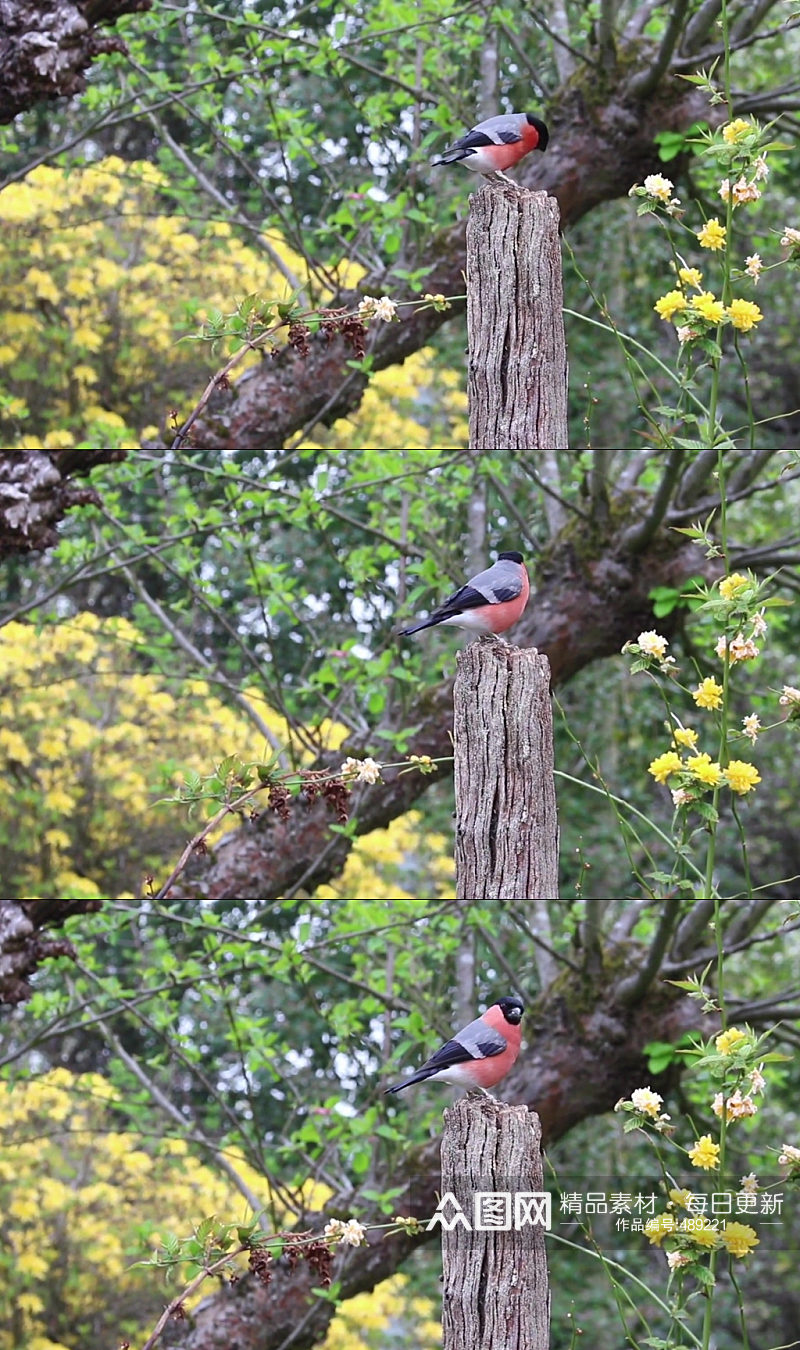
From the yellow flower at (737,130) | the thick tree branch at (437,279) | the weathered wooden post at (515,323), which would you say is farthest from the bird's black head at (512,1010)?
the thick tree branch at (437,279)

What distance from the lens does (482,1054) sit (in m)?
2.34

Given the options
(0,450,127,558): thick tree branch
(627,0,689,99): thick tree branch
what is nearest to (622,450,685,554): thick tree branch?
(627,0,689,99): thick tree branch

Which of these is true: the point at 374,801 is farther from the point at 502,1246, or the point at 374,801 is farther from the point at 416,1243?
the point at 502,1246

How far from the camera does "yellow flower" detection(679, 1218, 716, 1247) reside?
2.19m

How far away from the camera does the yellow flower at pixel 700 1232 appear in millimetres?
2191

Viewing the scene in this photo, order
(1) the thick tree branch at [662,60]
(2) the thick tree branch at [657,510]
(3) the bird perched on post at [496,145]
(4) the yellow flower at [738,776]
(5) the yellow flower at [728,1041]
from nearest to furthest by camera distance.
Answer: (5) the yellow flower at [728,1041], (4) the yellow flower at [738,776], (3) the bird perched on post at [496,145], (2) the thick tree branch at [657,510], (1) the thick tree branch at [662,60]

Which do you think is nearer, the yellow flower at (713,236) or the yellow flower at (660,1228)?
the yellow flower at (660,1228)

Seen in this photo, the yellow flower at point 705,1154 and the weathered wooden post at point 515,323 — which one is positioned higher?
the weathered wooden post at point 515,323

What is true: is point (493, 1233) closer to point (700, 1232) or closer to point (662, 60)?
point (700, 1232)

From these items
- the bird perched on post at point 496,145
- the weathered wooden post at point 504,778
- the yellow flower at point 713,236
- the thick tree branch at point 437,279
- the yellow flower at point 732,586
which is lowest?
the weathered wooden post at point 504,778

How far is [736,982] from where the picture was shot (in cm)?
501

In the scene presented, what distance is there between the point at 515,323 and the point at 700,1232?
1.25 meters

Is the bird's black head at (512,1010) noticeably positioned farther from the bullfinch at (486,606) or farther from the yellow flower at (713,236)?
the yellow flower at (713,236)

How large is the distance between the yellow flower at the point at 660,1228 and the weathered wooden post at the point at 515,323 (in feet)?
3.52
